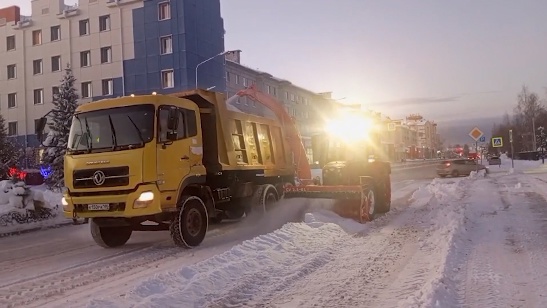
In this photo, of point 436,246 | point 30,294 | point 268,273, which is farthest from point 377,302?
point 30,294

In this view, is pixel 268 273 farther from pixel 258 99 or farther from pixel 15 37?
pixel 15 37

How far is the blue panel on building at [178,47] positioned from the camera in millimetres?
43906

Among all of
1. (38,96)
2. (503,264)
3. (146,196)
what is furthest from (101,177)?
(38,96)

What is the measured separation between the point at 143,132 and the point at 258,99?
7.15 meters

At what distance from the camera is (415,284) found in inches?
245

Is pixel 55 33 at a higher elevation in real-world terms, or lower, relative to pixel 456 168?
higher

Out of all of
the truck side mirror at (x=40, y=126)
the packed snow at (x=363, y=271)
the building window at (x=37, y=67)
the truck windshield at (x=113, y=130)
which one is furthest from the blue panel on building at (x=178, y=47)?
the packed snow at (x=363, y=271)

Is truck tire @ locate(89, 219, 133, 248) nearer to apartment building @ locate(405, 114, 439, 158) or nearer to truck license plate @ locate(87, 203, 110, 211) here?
truck license plate @ locate(87, 203, 110, 211)

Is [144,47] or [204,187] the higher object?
[144,47]

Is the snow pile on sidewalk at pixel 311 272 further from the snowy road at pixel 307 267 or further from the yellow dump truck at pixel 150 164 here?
the yellow dump truck at pixel 150 164

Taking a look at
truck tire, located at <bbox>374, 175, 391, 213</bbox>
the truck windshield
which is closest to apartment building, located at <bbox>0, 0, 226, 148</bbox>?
truck tire, located at <bbox>374, 175, 391, 213</bbox>

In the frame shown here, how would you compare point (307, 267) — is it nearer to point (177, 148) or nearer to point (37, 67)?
point (177, 148)

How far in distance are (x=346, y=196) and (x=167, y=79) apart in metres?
35.2

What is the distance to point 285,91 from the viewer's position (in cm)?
6994
